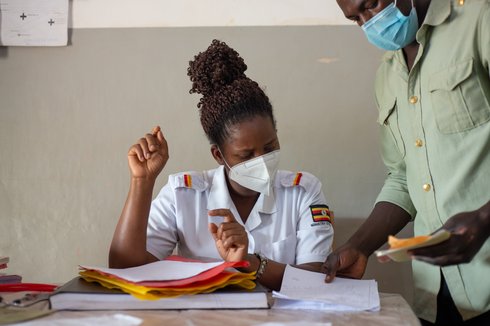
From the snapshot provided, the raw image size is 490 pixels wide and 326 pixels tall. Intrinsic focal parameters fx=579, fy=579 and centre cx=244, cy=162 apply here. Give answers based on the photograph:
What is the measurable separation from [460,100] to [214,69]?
72 centimetres

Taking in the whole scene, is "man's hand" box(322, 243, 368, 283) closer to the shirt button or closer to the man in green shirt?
the man in green shirt

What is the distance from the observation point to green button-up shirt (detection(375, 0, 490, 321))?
1405mm

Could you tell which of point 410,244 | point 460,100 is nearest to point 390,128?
point 460,100

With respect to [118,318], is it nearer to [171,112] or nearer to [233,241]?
[233,241]

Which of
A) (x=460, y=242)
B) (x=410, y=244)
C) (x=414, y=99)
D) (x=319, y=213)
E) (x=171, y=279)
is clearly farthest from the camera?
(x=319, y=213)

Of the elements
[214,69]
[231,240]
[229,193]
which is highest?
[214,69]

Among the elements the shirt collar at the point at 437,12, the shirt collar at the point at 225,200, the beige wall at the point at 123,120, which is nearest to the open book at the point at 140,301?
the shirt collar at the point at 225,200

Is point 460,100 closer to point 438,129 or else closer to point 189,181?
point 438,129

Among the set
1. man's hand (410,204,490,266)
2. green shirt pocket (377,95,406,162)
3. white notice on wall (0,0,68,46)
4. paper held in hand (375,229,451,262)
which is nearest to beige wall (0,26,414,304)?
white notice on wall (0,0,68,46)

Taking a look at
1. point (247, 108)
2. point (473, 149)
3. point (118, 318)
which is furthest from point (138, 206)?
point (473, 149)

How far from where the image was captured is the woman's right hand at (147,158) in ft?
5.41

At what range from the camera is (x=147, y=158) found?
166 cm

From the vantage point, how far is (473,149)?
141cm

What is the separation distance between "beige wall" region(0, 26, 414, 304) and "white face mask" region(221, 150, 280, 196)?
1.58 ft
